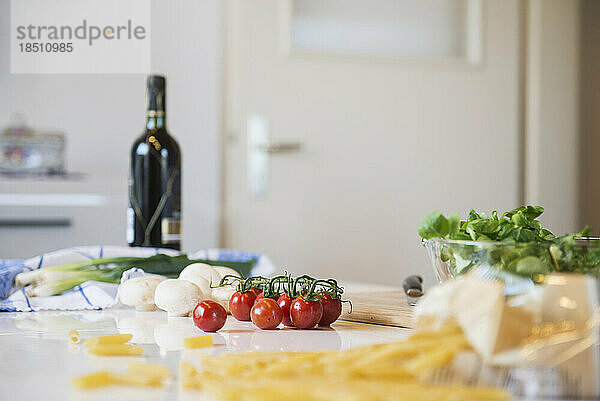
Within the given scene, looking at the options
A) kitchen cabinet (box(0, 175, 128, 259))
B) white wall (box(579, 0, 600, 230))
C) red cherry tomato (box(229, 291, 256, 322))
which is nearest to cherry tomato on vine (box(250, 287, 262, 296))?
red cherry tomato (box(229, 291, 256, 322))

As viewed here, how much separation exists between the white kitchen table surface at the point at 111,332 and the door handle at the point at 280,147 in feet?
5.33

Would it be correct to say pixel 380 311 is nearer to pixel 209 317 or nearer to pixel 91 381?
pixel 209 317

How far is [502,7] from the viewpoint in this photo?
3137 mm

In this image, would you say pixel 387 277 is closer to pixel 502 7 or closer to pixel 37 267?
pixel 502 7

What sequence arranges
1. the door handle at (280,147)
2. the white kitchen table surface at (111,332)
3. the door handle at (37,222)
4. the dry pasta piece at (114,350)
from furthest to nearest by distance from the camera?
1. the door handle at (280,147)
2. the door handle at (37,222)
3. the dry pasta piece at (114,350)
4. the white kitchen table surface at (111,332)

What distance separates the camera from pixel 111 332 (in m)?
0.96

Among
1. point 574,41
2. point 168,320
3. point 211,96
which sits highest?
point 574,41

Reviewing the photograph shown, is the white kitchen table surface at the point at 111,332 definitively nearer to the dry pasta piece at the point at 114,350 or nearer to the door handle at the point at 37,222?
the dry pasta piece at the point at 114,350

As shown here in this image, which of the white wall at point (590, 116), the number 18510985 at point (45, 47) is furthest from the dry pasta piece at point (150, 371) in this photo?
the white wall at point (590, 116)

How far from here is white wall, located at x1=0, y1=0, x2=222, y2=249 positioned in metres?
2.82

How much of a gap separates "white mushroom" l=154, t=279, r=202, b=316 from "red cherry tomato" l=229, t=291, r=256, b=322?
0.07 metres

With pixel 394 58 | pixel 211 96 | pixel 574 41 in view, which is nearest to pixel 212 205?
pixel 211 96

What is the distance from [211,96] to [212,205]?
40 centimetres

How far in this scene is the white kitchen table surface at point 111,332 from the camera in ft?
2.05
